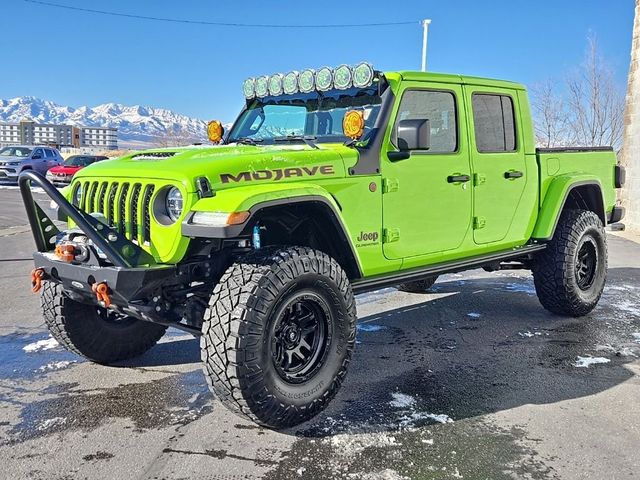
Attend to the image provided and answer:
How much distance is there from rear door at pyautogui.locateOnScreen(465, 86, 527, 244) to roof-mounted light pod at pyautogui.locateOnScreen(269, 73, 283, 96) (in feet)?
4.90

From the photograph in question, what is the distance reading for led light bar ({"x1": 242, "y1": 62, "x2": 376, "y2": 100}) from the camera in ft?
13.3

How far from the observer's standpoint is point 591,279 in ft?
19.7

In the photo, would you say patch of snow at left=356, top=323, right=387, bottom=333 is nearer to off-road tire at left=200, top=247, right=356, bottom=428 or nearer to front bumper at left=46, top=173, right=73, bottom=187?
off-road tire at left=200, top=247, right=356, bottom=428

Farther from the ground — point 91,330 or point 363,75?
point 363,75

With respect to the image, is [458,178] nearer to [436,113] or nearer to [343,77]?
[436,113]

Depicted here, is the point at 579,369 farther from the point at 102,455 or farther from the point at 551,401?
the point at 102,455

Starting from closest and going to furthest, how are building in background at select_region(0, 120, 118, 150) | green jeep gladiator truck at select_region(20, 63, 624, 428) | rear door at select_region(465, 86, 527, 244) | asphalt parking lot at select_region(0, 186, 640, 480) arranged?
asphalt parking lot at select_region(0, 186, 640, 480)
green jeep gladiator truck at select_region(20, 63, 624, 428)
rear door at select_region(465, 86, 527, 244)
building in background at select_region(0, 120, 118, 150)

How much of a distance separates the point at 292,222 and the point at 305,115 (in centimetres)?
112

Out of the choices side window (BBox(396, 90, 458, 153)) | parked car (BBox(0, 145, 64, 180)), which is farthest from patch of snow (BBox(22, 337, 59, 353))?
parked car (BBox(0, 145, 64, 180))

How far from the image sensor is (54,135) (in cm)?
8975

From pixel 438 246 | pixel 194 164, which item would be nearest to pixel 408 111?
pixel 438 246

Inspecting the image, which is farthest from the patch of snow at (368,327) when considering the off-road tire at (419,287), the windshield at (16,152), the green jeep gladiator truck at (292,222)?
the windshield at (16,152)

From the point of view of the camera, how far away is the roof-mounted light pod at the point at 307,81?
442 cm

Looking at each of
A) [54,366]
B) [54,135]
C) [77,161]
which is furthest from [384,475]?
[54,135]
